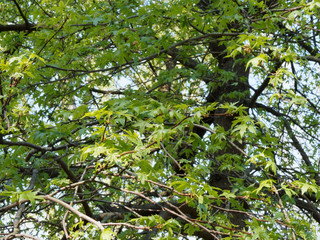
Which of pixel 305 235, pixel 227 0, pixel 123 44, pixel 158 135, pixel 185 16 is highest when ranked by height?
pixel 227 0

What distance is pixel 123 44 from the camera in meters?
4.75

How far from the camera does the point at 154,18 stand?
531 cm

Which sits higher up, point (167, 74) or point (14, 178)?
point (167, 74)

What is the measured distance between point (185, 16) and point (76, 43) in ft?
7.61

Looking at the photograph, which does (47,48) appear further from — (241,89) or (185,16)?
(241,89)

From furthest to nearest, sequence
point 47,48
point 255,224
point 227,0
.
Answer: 1. point 47,48
2. point 227,0
3. point 255,224

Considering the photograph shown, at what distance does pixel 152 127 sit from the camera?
3350 millimetres

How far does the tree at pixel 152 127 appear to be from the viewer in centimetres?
322

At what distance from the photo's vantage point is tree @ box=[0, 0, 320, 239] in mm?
3219

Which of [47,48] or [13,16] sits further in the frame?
[13,16]

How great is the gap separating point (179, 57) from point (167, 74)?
1.09 ft

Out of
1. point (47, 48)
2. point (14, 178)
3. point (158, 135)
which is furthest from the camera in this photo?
point (47, 48)

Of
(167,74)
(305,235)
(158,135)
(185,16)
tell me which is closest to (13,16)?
(167,74)

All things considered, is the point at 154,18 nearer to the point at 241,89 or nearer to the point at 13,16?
the point at 241,89
